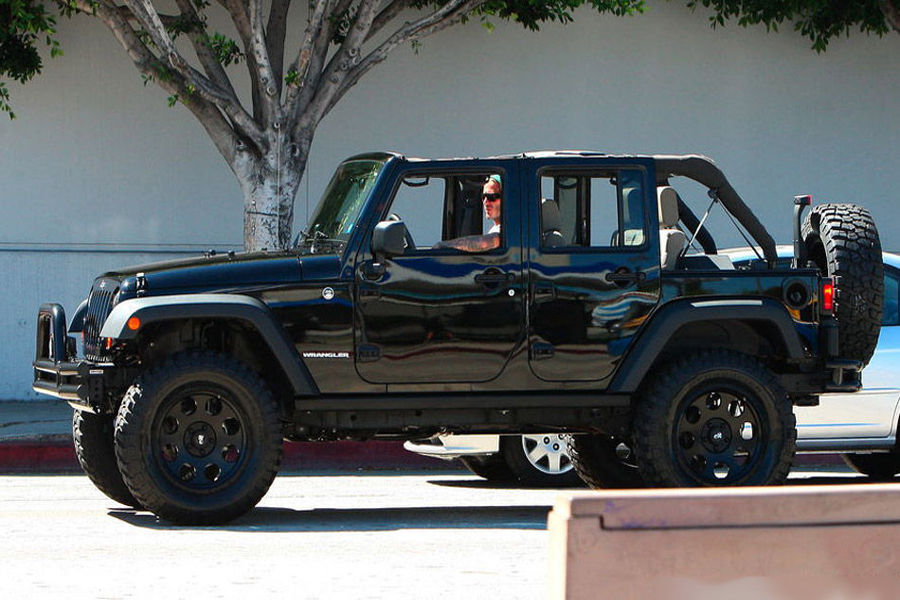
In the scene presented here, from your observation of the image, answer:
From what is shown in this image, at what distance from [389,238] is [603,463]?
93.9 inches

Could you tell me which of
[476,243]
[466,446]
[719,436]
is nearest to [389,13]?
[466,446]

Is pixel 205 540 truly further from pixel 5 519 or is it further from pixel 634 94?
pixel 634 94

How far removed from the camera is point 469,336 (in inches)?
349

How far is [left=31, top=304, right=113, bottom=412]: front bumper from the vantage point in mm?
8633

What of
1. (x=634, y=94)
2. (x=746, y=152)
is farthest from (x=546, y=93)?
(x=746, y=152)

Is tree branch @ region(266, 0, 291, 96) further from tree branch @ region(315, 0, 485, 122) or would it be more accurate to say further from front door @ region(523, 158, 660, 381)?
front door @ region(523, 158, 660, 381)

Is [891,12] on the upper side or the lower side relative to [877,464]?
upper

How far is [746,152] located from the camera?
19656 mm

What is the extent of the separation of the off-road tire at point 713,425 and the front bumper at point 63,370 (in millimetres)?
2992

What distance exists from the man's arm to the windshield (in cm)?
52

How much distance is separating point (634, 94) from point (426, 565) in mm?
12892

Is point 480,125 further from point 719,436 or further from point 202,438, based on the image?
point 202,438

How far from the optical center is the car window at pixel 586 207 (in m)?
9.08

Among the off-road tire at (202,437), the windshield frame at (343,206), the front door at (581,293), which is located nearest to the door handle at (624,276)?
the front door at (581,293)
